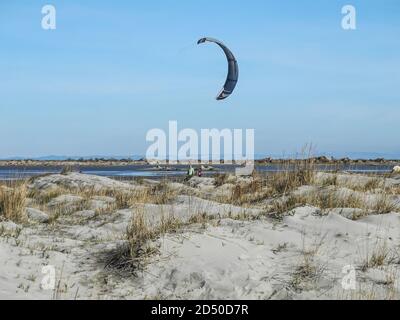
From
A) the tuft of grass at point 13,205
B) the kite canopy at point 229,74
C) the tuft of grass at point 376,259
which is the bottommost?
the tuft of grass at point 376,259

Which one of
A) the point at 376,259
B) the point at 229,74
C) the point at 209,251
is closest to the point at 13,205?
the point at 209,251

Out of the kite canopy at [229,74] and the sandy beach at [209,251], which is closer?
the sandy beach at [209,251]

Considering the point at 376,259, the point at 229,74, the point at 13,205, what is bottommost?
the point at 376,259

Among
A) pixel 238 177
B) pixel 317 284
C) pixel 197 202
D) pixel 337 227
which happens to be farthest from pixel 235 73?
pixel 317 284

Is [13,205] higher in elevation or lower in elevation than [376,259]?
higher

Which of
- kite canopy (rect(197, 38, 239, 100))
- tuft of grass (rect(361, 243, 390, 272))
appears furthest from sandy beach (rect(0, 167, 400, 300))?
kite canopy (rect(197, 38, 239, 100))

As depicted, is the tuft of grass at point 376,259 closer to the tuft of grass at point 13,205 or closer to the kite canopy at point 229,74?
the tuft of grass at point 13,205

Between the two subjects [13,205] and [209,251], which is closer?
[209,251]

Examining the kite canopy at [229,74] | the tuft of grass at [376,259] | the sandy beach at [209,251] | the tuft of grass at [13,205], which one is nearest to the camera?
the sandy beach at [209,251]

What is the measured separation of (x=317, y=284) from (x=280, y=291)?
409 millimetres

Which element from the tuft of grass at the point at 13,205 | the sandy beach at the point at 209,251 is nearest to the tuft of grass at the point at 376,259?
the sandy beach at the point at 209,251

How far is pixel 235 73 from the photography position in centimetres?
2620

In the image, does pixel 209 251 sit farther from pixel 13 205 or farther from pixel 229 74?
pixel 229 74
